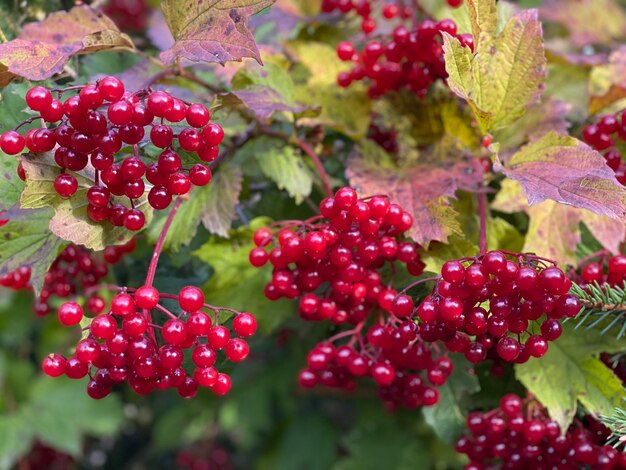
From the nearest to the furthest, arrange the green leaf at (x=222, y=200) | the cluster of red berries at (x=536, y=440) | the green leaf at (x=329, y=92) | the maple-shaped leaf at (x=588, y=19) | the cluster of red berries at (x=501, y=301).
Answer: the cluster of red berries at (x=501, y=301), the cluster of red berries at (x=536, y=440), the green leaf at (x=222, y=200), the green leaf at (x=329, y=92), the maple-shaped leaf at (x=588, y=19)

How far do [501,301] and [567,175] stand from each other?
165 millimetres

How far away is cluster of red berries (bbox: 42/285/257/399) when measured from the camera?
56 centimetres

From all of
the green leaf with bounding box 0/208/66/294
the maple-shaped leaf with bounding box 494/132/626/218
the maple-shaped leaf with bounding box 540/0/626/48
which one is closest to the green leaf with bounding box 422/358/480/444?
the maple-shaped leaf with bounding box 494/132/626/218

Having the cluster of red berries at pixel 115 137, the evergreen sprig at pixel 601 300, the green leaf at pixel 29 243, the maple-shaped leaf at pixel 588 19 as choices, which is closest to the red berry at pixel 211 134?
the cluster of red berries at pixel 115 137

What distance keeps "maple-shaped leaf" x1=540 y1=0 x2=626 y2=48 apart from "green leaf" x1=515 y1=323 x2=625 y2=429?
680mm

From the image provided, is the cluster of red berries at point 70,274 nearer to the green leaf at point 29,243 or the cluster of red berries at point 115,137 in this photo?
the green leaf at point 29,243

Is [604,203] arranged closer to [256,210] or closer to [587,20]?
[256,210]

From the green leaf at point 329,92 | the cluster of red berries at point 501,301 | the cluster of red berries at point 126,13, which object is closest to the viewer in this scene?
the cluster of red berries at point 501,301

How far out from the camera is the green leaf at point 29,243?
0.70m

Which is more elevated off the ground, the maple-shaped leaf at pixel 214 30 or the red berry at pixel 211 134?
the maple-shaped leaf at pixel 214 30

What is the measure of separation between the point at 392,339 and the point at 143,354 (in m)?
0.25

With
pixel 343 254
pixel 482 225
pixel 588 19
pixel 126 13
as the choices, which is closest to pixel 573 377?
pixel 482 225

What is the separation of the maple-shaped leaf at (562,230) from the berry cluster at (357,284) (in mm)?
156

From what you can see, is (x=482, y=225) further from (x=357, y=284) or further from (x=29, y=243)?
(x=29, y=243)
